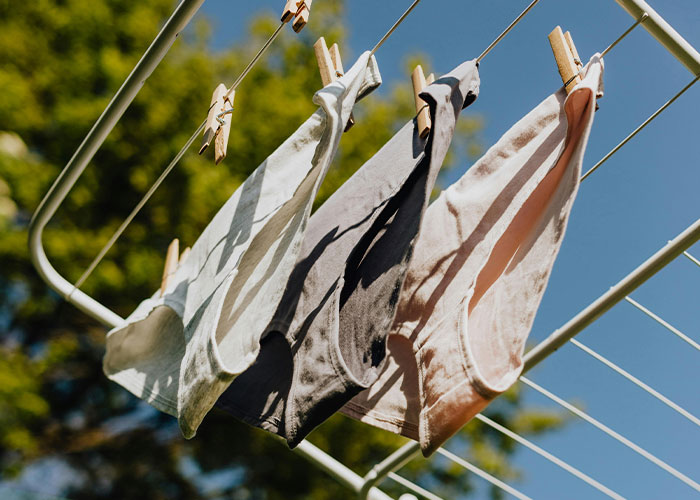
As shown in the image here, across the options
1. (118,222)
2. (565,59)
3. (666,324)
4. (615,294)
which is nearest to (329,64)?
(565,59)

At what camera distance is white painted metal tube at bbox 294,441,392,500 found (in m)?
1.97

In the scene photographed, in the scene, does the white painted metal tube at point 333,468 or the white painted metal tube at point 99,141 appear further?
the white painted metal tube at point 333,468

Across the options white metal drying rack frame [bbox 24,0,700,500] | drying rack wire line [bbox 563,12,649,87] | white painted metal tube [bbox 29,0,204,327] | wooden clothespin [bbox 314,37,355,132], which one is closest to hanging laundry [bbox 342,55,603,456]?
drying rack wire line [bbox 563,12,649,87]

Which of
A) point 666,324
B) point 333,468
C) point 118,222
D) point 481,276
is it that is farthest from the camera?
point 118,222

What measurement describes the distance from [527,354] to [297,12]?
0.94 meters

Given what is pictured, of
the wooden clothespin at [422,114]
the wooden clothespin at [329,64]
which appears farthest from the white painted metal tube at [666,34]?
the wooden clothespin at [329,64]

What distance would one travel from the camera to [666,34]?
4.05 feet

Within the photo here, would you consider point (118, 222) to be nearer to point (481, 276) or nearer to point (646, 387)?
point (646, 387)

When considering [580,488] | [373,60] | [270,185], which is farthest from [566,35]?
[580,488]

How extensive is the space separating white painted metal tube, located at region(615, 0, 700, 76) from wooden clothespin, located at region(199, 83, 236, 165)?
0.73 metres

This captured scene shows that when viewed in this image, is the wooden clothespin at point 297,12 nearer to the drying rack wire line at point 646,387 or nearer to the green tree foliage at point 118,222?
the drying rack wire line at point 646,387

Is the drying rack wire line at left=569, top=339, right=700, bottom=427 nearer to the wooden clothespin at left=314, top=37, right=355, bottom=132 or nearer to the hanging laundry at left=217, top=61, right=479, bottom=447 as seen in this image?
the hanging laundry at left=217, top=61, right=479, bottom=447

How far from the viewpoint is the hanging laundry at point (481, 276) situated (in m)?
1.05

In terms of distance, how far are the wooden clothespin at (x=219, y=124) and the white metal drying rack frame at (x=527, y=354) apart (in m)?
0.14
